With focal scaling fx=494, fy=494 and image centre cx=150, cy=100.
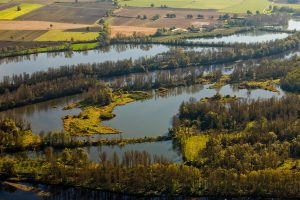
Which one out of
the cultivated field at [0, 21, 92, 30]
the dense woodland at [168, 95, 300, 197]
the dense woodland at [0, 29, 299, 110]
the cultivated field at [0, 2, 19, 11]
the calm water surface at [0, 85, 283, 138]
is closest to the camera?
the dense woodland at [168, 95, 300, 197]

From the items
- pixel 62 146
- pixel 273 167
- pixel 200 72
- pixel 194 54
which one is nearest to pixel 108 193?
pixel 62 146

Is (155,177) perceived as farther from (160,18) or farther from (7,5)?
(7,5)

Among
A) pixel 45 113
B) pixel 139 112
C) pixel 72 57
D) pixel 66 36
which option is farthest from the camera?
pixel 66 36

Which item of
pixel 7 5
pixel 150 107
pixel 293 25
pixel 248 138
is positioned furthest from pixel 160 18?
pixel 248 138

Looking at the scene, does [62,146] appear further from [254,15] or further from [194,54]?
[254,15]

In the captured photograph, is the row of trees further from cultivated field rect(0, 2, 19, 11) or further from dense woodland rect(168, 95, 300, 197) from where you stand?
cultivated field rect(0, 2, 19, 11)

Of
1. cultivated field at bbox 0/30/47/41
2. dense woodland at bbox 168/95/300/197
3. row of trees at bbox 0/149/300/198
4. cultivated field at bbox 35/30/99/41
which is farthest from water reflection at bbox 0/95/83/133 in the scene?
cultivated field at bbox 0/30/47/41

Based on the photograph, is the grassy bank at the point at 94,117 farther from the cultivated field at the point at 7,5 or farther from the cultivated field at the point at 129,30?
the cultivated field at the point at 7,5
